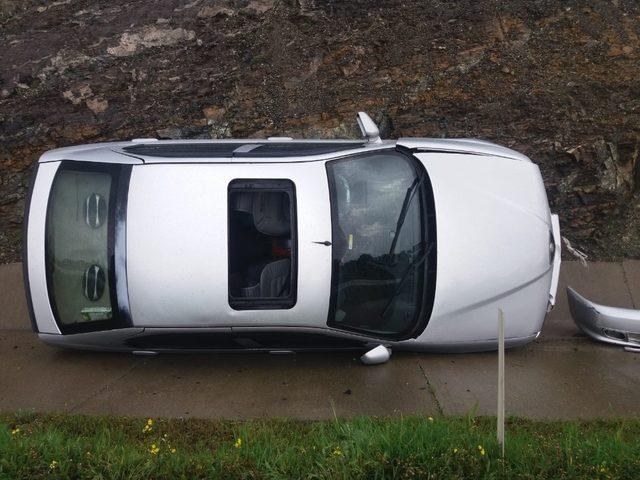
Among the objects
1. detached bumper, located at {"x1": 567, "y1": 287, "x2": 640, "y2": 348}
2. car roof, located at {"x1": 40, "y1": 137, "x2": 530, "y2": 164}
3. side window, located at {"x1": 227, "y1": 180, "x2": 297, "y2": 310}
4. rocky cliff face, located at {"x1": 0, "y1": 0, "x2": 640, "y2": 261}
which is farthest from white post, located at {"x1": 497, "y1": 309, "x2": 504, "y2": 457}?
rocky cliff face, located at {"x1": 0, "y1": 0, "x2": 640, "y2": 261}

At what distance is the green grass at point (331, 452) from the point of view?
4.05 metres

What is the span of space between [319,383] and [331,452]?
4.46 ft

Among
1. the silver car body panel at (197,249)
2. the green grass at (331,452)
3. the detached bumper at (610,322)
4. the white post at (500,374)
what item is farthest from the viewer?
the detached bumper at (610,322)

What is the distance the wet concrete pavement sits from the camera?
5204 millimetres

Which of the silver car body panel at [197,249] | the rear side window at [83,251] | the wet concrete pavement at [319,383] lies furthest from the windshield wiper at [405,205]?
the rear side window at [83,251]

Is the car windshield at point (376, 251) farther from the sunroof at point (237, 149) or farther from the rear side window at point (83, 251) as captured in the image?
the rear side window at point (83, 251)

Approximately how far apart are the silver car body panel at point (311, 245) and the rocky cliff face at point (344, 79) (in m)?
2.40

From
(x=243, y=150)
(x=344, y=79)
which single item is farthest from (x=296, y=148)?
(x=344, y=79)

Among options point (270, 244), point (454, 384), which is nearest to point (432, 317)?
point (454, 384)

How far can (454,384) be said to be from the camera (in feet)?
18.0

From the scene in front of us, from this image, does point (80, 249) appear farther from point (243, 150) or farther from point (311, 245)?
point (311, 245)

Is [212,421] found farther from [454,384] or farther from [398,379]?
[454,384]

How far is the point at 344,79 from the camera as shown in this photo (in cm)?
859

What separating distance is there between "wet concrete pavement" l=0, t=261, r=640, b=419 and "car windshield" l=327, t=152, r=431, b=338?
0.49 metres
